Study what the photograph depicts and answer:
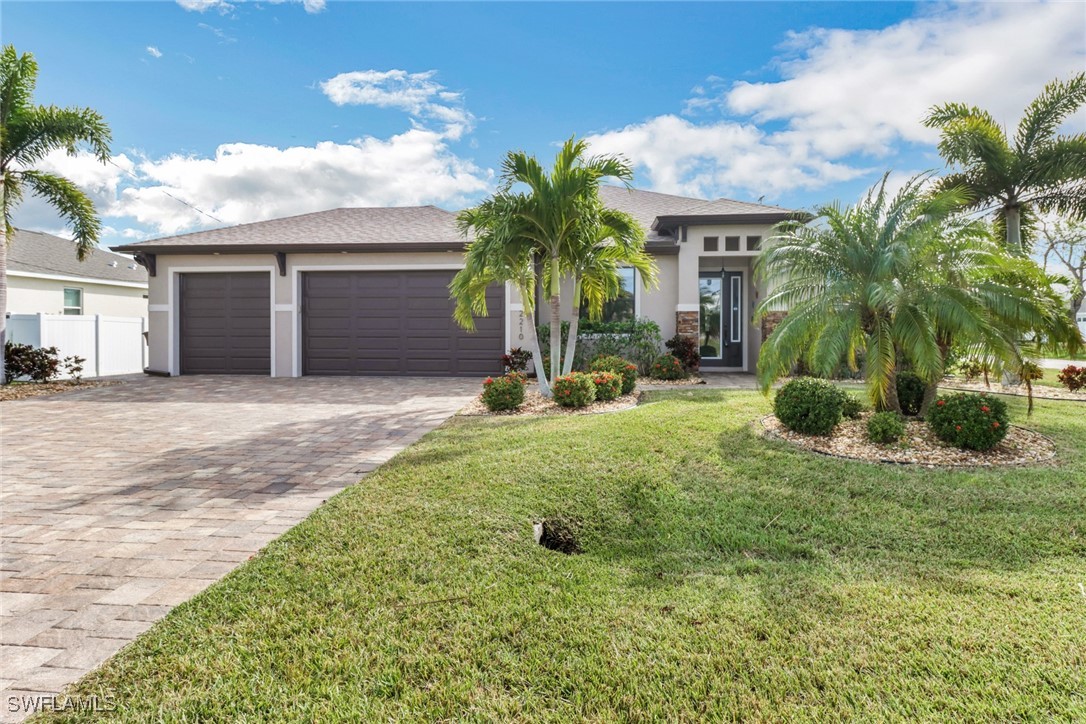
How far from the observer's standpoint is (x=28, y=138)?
37.7ft

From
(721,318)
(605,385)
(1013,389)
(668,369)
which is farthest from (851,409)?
(721,318)

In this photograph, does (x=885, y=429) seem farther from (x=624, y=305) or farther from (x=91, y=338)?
(x=91, y=338)

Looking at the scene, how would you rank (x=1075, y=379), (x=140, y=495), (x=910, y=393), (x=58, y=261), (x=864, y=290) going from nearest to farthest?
(x=140, y=495) → (x=864, y=290) → (x=910, y=393) → (x=1075, y=379) → (x=58, y=261)

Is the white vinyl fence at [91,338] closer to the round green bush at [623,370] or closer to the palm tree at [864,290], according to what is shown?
the round green bush at [623,370]

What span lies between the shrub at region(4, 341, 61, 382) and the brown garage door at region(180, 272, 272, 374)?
2821 millimetres

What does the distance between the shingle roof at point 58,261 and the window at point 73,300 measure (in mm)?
653

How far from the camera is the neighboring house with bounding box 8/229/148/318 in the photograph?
17391mm

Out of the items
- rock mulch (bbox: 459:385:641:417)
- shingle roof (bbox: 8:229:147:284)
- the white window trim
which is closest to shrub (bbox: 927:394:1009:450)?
rock mulch (bbox: 459:385:641:417)

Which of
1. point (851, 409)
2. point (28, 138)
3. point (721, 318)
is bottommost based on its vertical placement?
point (851, 409)

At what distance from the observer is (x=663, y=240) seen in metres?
13.3

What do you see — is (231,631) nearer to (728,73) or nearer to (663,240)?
(663,240)

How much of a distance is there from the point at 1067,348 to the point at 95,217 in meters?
17.8

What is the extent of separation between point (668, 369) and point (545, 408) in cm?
417

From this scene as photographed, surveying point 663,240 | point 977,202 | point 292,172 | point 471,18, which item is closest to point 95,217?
point 471,18
